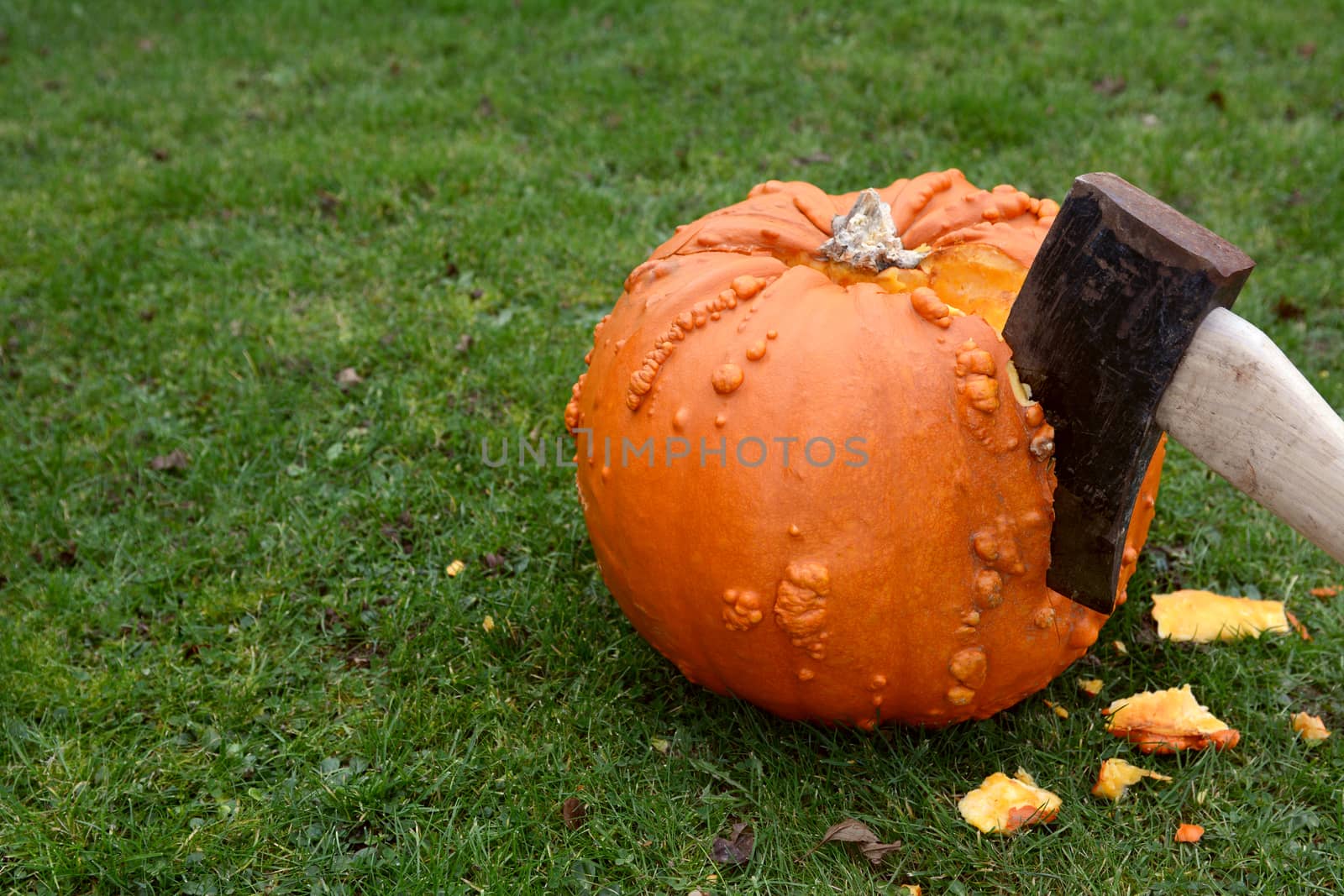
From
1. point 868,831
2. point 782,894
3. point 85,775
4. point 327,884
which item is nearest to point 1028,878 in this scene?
point 868,831

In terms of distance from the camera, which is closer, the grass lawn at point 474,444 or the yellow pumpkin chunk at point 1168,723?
the grass lawn at point 474,444

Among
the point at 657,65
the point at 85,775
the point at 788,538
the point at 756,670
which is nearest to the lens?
the point at 788,538

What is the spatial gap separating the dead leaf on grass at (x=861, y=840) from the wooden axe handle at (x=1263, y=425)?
47.6 inches

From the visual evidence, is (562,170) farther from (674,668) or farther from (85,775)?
(85,775)

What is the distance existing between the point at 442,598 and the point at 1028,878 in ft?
6.25

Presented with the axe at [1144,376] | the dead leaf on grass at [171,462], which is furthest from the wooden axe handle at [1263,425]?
the dead leaf on grass at [171,462]

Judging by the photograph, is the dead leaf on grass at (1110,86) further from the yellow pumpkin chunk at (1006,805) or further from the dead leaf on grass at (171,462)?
the dead leaf on grass at (171,462)

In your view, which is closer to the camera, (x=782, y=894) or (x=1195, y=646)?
(x=782, y=894)

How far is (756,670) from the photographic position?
8.91 ft

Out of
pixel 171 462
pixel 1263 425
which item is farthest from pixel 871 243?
pixel 171 462

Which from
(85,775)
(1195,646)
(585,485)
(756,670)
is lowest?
(85,775)

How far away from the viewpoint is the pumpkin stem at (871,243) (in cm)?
281

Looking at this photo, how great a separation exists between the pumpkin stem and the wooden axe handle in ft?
2.70

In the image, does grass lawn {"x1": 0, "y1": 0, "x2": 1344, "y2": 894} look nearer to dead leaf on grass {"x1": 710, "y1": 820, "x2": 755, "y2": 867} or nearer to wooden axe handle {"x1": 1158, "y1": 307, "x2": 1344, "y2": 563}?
dead leaf on grass {"x1": 710, "y1": 820, "x2": 755, "y2": 867}
